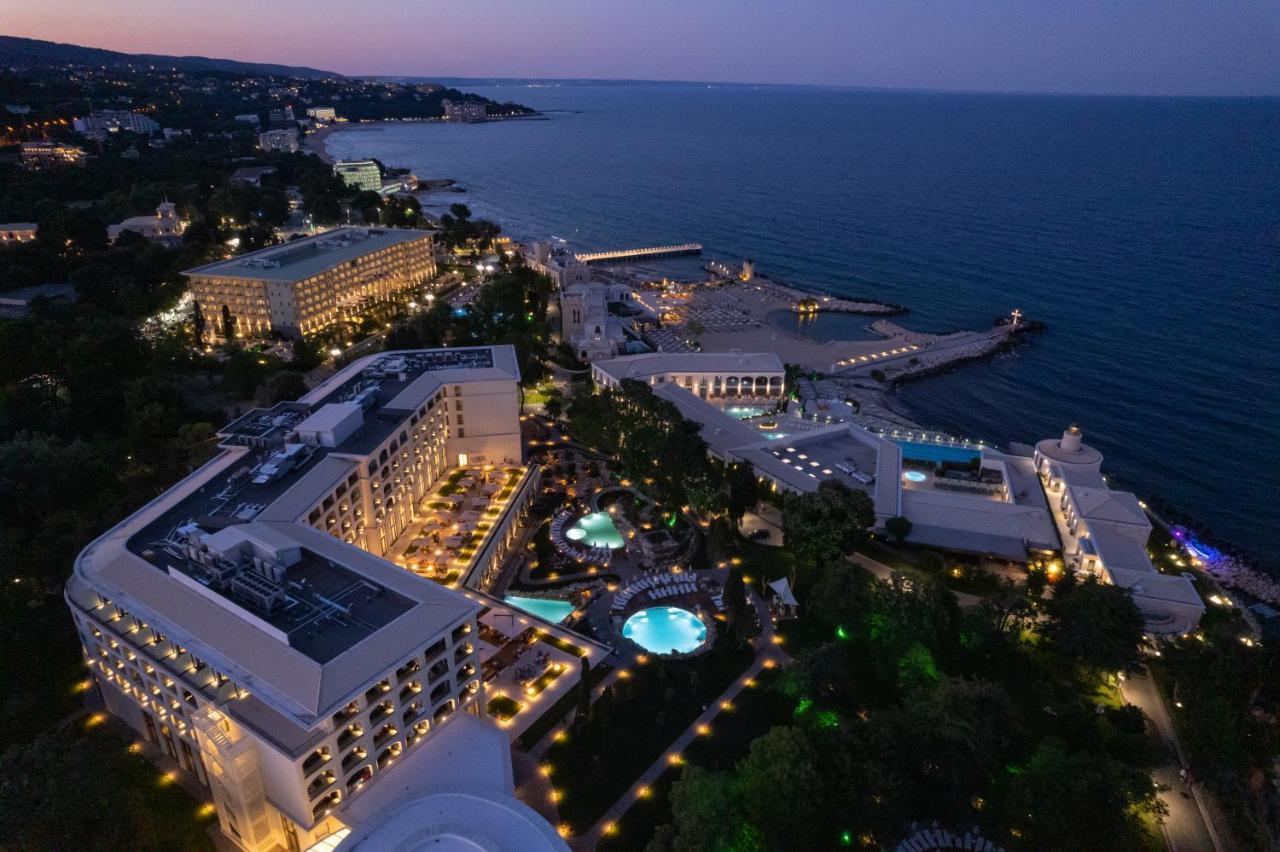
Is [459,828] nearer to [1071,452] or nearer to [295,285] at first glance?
[1071,452]

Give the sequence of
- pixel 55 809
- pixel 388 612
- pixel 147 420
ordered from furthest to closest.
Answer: pixel 147 420
pixel 388 612
pixel 55 809

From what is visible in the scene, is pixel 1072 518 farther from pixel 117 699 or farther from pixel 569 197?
pixel 569 197

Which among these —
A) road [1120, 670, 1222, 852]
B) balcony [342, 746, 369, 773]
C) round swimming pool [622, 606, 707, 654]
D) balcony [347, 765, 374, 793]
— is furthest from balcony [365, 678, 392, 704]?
road [1120, 670, 1222, 852]

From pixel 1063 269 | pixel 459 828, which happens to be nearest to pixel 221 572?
pixel 459 828

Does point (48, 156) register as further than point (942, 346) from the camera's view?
Yes

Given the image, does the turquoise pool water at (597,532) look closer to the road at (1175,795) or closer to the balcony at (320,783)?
the balcony at (320,783)

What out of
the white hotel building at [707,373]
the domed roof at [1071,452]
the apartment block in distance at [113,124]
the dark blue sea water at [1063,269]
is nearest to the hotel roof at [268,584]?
the white hotel building at [707,373]

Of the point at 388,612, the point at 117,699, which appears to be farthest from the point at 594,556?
the point at 117,699
